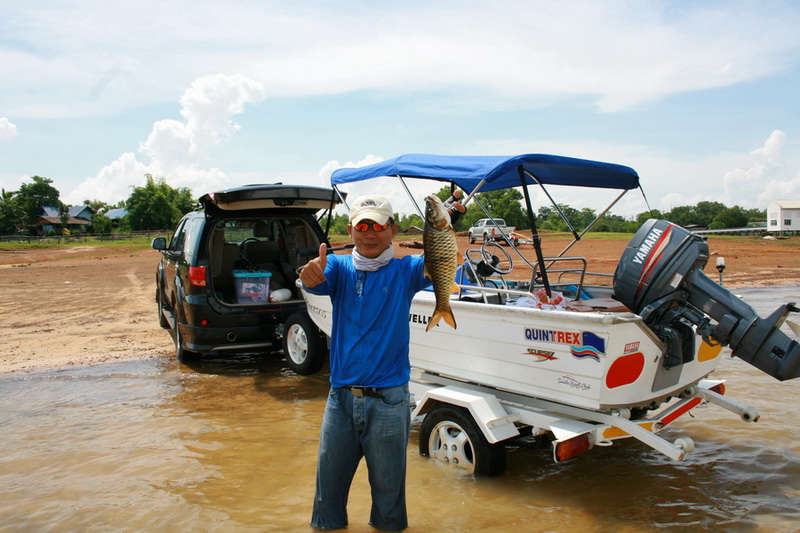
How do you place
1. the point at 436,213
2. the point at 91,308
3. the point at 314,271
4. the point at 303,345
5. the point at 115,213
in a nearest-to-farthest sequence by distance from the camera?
the point at 436,213
the point at 314,271
the point at 303,345
the point at 91,308
the point at 115,213

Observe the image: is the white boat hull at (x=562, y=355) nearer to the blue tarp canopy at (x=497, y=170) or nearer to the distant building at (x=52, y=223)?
the blue tarp canopy at (x=497, y=170)

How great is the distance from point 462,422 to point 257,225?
4693 mm

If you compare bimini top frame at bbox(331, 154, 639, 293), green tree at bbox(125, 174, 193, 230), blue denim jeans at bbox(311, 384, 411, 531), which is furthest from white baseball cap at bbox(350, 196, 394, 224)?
green tree at bbox(125, 174, 193, 230)

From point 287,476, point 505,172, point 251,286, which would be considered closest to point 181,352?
point 251,286

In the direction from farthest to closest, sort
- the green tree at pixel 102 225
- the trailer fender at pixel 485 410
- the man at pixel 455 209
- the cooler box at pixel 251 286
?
the green tree at pixel 102 225
the cooler box at pixel 251 286
the trailer fender at pixel 485 410
the man at pixel 455 209

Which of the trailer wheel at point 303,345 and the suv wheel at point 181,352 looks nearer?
the trailer wheel at point 303,345

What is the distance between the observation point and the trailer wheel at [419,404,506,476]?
166 inches

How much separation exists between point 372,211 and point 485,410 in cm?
188

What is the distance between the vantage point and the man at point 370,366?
2871 millimetres

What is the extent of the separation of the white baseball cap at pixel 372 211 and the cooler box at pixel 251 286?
465 centimetres

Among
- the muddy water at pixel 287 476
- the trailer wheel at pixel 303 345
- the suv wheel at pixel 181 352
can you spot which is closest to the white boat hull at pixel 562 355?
the muddy water at pixel 287 476

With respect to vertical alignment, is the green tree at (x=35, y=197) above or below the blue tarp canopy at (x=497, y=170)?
above

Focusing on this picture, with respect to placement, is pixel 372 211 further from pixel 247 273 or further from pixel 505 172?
pixel 247 273

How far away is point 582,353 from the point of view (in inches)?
147
